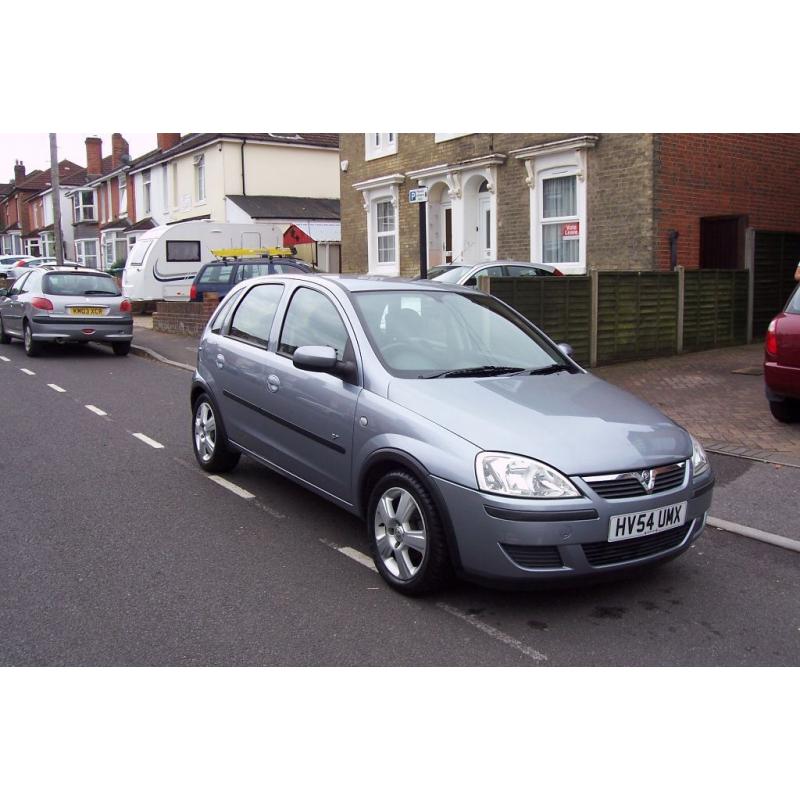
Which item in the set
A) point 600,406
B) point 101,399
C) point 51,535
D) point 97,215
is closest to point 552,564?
point 600,406

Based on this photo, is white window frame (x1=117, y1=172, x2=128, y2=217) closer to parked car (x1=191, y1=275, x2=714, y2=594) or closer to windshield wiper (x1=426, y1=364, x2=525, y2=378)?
parked car (x1=191, y1=275, x2=714, y2=594)

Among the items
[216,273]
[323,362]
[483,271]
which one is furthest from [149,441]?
[216,273]

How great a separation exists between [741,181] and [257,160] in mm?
19660

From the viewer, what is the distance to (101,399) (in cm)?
1113

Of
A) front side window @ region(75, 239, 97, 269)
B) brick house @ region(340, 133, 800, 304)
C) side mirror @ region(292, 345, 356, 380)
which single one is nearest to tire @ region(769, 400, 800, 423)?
side mirror @ region(292, 345, 356, 380)

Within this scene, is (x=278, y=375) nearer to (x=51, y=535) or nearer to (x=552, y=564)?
(x=51, y=535)

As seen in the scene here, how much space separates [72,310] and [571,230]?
9.37 meters

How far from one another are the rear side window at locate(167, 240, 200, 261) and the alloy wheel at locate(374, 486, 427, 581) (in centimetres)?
2235

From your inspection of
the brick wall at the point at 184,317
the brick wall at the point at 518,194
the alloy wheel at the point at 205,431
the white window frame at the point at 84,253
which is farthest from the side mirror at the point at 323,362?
the white window frame at the point at 84,253

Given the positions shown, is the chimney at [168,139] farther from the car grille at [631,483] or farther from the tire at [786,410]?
the car grille at [631,483]

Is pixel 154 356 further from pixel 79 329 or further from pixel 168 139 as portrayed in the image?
pixel 168 139

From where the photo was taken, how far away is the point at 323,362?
507cm

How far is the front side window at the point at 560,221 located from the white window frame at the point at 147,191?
25.2 meters

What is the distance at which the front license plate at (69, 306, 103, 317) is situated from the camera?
51.3 feet
